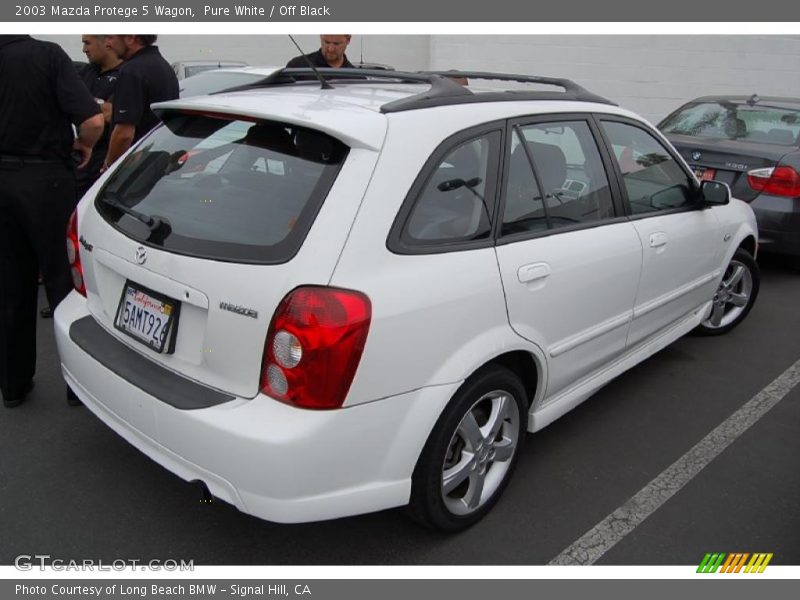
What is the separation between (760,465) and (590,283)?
4.12 ft

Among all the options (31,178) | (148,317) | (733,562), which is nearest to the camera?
(148,317)

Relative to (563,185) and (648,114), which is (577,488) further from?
(648,114)

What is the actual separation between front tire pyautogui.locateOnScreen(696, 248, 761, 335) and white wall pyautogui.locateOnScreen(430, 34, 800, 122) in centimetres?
814

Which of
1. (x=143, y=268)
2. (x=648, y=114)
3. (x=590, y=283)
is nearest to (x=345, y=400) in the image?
(x=143, y=268)

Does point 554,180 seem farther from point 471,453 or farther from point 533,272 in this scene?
point 471,453

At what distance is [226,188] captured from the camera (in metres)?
2.39

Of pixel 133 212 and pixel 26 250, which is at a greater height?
pixel 133 212

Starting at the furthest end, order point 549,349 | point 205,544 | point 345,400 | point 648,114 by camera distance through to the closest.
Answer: point 648,114, point 549,349, point 205,544, point 345,400

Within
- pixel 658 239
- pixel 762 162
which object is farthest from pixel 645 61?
pixel 658 239

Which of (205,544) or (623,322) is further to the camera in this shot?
(623,322)

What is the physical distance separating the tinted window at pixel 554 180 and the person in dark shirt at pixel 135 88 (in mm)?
2569

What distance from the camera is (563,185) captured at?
2.95 meters

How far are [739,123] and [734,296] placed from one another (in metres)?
2.36

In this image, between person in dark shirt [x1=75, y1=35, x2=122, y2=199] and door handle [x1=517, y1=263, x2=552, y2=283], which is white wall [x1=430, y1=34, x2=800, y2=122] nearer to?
person in dark shirt [x1=75, y1=35, x2=122, y2=199]
